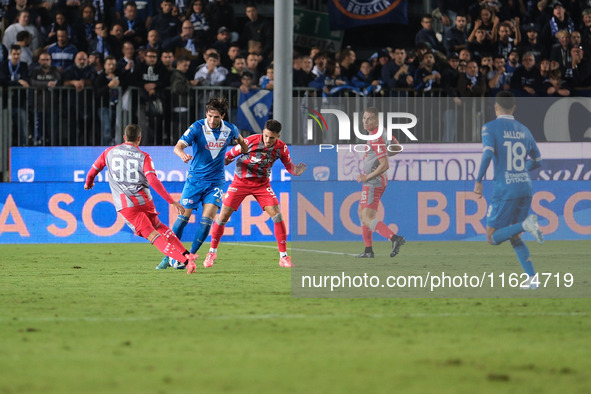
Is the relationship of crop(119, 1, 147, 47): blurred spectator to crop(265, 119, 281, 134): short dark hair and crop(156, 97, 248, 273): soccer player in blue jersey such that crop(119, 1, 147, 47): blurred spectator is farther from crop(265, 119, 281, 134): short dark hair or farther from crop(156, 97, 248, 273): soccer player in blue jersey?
crop(265, 119, 281, 134): short dark hair

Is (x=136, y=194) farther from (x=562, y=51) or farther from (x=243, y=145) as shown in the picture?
(x=562, y=51)

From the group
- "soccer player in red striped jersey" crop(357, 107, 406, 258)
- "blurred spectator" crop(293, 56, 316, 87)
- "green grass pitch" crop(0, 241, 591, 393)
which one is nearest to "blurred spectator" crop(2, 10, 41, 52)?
"blurred spectator" crop(293, 56, 316, 87)

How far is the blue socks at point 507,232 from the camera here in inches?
390

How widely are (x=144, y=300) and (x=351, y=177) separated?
8907mm

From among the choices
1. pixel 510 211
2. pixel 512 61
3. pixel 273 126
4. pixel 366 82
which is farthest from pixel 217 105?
pixel 512 61

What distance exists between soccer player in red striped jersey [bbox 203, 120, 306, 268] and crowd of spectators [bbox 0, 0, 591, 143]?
528cm

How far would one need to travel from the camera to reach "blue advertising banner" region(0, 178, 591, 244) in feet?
54.6

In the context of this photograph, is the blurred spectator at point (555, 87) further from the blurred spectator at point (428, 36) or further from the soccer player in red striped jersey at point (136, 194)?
the soccer player in red striped jersey at point (136, 194)

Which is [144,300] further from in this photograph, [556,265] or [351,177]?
[351,177]

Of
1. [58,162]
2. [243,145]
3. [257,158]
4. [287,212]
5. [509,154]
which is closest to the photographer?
Answer: [509,154]

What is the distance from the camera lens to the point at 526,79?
19047mm

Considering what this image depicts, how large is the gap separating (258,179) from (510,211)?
4.10m

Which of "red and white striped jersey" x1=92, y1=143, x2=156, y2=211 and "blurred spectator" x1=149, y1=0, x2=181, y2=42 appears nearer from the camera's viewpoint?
"red and white striped jersey" x1=92, y1=143, x2=156, y2=211

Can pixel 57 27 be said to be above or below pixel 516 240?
above
